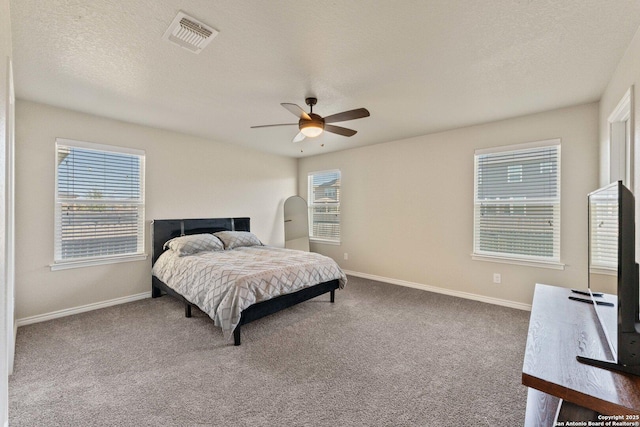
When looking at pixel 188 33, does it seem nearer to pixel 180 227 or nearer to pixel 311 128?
pixel 311 128

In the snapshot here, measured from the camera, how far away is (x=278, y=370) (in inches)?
85.0

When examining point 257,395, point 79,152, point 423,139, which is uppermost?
point 423,139

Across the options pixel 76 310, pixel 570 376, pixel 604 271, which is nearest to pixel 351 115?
pixel 604 271

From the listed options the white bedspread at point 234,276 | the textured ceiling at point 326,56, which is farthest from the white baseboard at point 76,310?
the textured ceiling at point 326,56

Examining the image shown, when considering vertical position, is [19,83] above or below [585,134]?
above

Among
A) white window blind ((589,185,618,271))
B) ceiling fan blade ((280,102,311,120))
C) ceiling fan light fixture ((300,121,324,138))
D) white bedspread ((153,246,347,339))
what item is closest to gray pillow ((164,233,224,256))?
white bedspread ((153,246,347,339))

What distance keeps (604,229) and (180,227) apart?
15.0 ft

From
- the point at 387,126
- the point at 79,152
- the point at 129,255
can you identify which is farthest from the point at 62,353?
the point at 387,126

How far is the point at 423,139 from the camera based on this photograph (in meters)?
4.28

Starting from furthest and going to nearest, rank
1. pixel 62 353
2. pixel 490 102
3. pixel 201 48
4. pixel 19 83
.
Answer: pixel 490 102 → pixel 19 83 → pixel 62 353 → pixel 201 48

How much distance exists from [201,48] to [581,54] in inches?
114

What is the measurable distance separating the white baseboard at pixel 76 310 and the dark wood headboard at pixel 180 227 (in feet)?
1.64

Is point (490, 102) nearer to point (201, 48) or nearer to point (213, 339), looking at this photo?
point (201, 48)

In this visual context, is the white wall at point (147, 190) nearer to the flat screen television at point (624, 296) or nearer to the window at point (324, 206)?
the window at point (324, 206)
